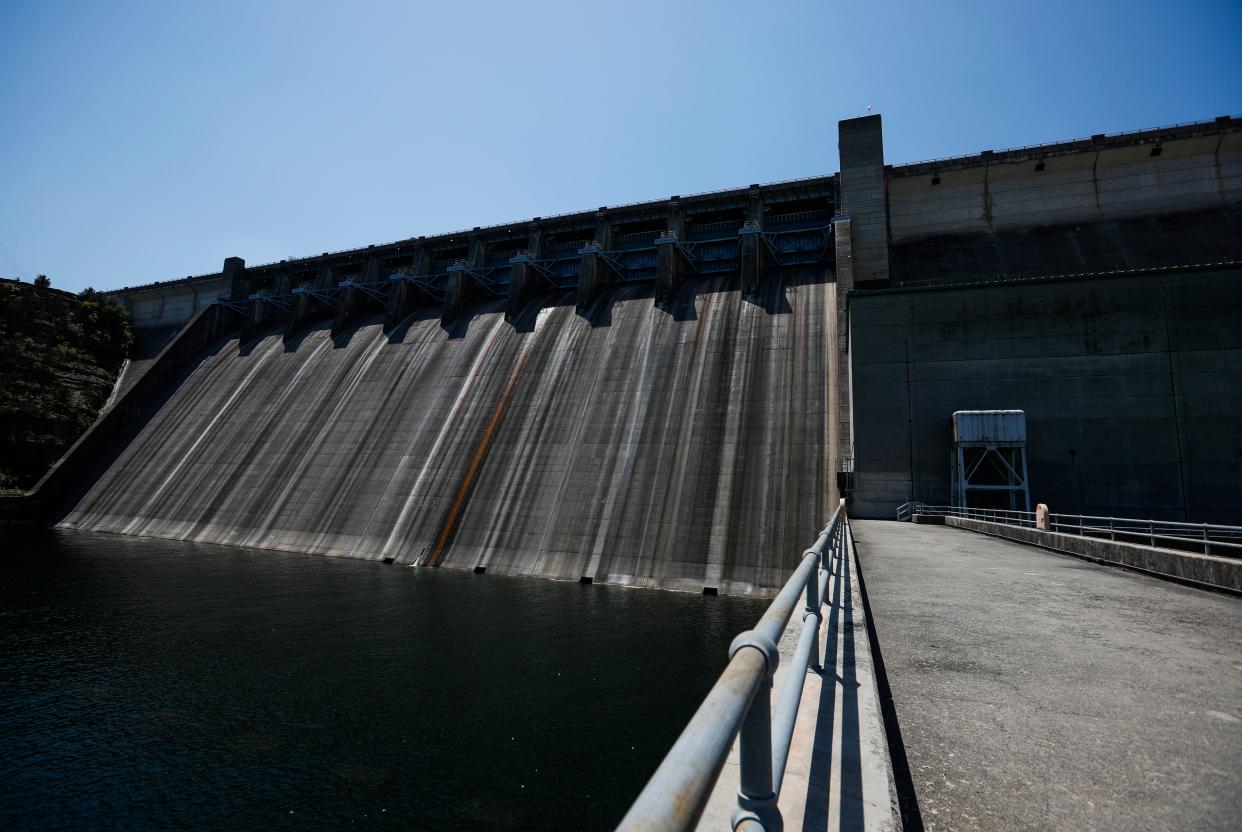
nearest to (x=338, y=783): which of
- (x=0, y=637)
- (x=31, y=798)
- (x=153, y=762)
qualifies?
(x=153, y=762)

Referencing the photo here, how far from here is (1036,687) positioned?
14.0ft

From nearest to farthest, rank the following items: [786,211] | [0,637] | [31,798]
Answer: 1. [31,798]
2. [0,637]
3. [786,211]

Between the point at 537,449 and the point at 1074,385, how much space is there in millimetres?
20846

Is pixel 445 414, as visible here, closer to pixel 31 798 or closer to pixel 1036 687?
pixel 31 798

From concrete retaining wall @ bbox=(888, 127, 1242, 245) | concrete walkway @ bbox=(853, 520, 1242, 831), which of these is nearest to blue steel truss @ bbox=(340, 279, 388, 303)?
concrete retaining wall @ bbox=(888, 127, 1242, 245)

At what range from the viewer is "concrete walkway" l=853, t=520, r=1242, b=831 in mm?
2654

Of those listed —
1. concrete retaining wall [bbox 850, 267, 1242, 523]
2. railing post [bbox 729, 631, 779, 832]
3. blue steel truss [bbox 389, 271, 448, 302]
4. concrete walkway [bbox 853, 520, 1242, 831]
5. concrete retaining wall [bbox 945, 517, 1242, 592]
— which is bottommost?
concrete walkway [bbox 853, 520, 1242, 831]

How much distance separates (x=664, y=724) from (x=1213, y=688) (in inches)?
256

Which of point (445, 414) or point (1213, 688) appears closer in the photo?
point (1213, 688)

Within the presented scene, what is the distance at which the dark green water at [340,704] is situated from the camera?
703 cm

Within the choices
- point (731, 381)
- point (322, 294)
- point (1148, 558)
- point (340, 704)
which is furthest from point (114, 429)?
point (1148, 558)

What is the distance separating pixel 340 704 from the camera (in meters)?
9.54

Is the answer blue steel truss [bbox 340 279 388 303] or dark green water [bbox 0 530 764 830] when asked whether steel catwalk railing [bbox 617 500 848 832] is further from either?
blue steel truss [bbox 340 279 388 303]

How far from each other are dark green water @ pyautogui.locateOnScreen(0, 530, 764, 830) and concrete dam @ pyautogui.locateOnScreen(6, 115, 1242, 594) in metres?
6.35
